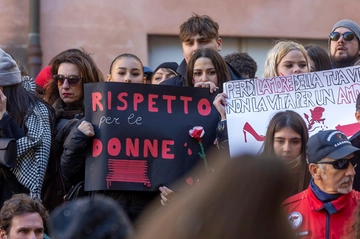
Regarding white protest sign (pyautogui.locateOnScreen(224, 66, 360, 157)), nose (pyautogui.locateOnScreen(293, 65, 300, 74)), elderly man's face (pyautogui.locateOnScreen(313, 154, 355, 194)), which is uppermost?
nose (pyautogui.locateOnScreen(293, 65, 300, 74))

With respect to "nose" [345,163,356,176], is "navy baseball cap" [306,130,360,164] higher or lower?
higher

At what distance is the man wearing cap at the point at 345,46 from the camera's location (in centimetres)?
595

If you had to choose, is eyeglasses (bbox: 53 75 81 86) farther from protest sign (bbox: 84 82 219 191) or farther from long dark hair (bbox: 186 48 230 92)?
long dark hair (bbox: 186 48 230 92)

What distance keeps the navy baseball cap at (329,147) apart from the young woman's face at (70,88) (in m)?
1.86

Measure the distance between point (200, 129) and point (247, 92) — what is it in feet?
1.46

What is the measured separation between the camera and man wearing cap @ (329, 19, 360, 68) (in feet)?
19.5

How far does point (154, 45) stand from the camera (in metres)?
11.3

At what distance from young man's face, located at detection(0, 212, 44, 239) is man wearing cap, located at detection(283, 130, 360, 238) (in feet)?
4.93

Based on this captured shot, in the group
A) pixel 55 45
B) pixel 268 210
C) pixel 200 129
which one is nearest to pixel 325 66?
pixel 200 129

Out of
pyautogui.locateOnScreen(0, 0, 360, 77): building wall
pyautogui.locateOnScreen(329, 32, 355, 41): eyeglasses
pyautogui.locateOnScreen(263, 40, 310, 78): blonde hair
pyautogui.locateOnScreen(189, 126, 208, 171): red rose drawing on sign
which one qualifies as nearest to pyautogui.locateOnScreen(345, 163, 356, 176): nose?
pyautogui.locateOnScreen(189, 126, 208, 171): red rose drawing on sign

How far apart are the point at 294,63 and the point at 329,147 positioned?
1436 mm

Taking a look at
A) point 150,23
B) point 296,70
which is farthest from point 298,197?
point 150,23

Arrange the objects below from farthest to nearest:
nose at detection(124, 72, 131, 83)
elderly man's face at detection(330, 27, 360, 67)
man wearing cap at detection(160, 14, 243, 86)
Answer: elderly man's face at detection(330, 27, 360, 67) < man wearing cap at detection(160, 14, 243, 86) < nose at detection(124, 72, 131, 83)

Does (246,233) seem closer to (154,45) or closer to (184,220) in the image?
(184,220)
